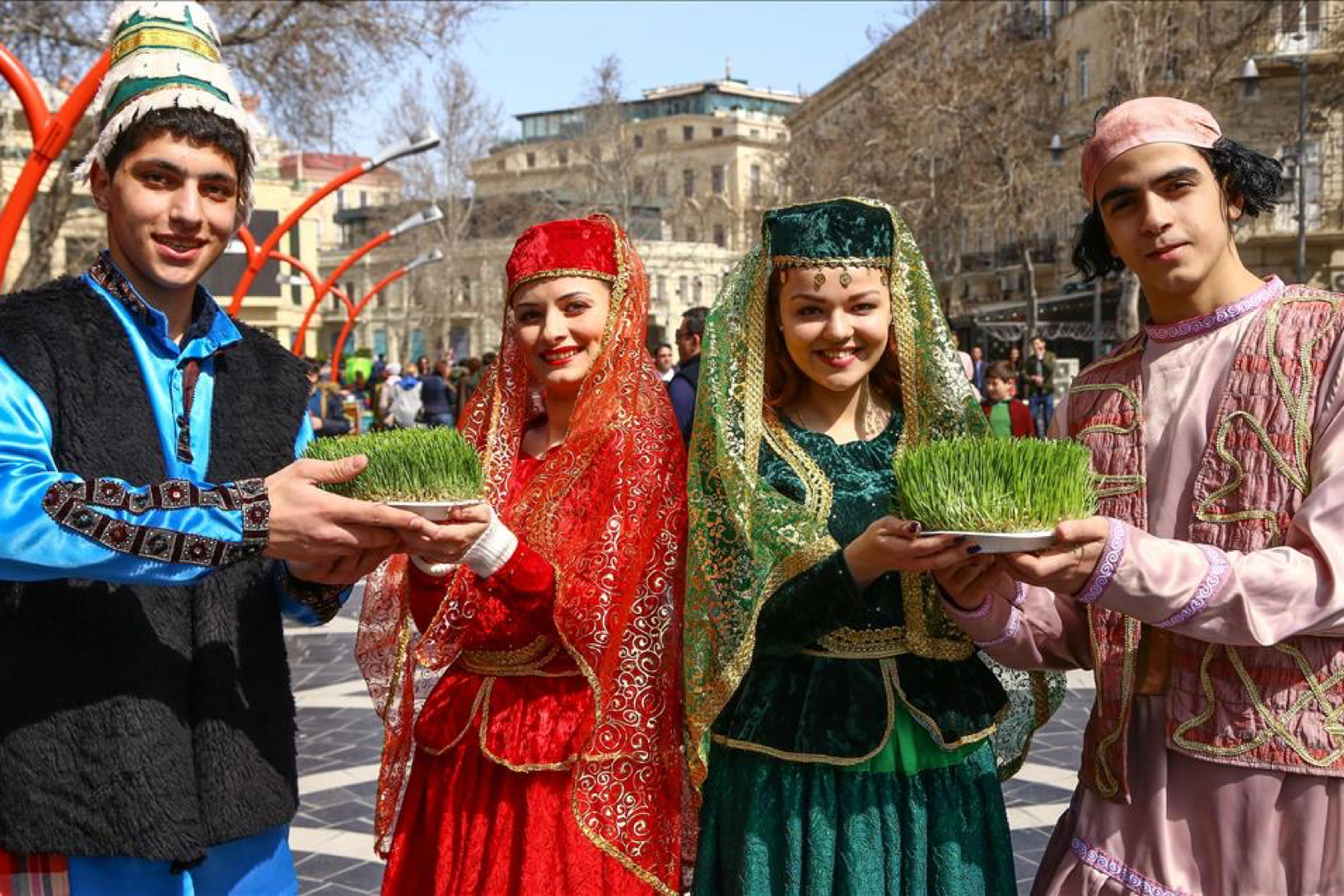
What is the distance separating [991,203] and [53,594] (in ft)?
83.7

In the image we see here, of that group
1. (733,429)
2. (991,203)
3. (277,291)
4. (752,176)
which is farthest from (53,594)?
(752,176)

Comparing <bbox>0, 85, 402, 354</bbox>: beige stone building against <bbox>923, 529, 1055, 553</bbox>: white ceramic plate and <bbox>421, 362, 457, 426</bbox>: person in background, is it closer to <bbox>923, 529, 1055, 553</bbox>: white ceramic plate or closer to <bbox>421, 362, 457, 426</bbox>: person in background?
<bbox>923, 529, 1055, 553</bbox>: white ceramic plate

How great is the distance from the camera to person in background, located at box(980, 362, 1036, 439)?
32.8 ft

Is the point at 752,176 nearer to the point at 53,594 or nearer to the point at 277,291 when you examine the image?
the point at 277,291

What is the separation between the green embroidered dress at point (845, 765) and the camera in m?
2.50

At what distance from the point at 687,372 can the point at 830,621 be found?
5073 millimetres

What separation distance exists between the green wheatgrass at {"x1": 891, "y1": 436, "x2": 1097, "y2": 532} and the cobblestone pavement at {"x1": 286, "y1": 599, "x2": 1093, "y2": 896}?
8.79 feet

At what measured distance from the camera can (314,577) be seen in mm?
2273

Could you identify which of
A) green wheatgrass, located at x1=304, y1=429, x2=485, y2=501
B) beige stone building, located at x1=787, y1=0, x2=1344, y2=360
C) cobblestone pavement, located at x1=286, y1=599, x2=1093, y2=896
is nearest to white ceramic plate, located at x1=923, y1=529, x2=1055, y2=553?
green wheatgrass, located at x1=304, y1=429, x2=485, y2=501

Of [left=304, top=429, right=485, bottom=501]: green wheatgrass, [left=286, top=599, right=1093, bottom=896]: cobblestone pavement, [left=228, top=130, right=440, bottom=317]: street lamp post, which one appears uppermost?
[left=228, top=130, right=440, bottom=317]: street lamp post

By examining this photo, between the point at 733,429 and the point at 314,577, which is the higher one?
the point at 733,429

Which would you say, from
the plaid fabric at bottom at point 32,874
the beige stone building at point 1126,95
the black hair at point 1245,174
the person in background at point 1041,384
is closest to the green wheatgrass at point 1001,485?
the black hair at point 1245,174

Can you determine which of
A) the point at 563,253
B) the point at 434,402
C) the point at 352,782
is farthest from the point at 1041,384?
the point at 563,253

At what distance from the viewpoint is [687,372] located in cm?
752
